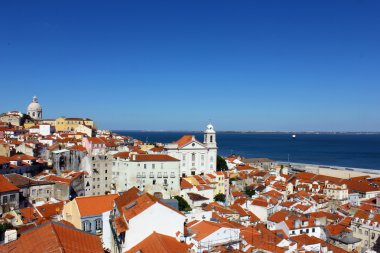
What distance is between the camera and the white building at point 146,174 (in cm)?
3988

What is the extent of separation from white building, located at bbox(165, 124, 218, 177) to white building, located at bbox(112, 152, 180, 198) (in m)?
11.1

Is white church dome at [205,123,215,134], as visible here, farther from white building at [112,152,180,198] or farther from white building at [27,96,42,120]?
white building at [27,96,42,120]

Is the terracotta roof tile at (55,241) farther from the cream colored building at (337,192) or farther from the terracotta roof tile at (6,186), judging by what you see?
the cream colored building at (337,192)

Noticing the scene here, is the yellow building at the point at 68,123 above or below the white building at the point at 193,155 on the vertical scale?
above

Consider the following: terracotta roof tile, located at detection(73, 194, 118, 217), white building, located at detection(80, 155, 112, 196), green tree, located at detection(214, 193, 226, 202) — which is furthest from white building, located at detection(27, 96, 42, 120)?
terracotta roof tile, located at detection(73, 194, 118, 217)

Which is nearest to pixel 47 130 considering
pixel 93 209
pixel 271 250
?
pixel 93 209

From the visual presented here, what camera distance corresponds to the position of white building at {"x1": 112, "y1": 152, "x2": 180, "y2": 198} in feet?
131

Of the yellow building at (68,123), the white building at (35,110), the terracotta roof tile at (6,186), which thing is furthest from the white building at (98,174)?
the white building at (35,110)

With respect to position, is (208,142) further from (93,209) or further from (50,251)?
(50,251)

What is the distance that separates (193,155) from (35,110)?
58945 mm

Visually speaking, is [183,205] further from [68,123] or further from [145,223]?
[68,123]

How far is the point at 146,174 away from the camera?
132ft

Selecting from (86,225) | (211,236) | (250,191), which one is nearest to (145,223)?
(211,236)

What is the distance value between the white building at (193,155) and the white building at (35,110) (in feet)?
182
